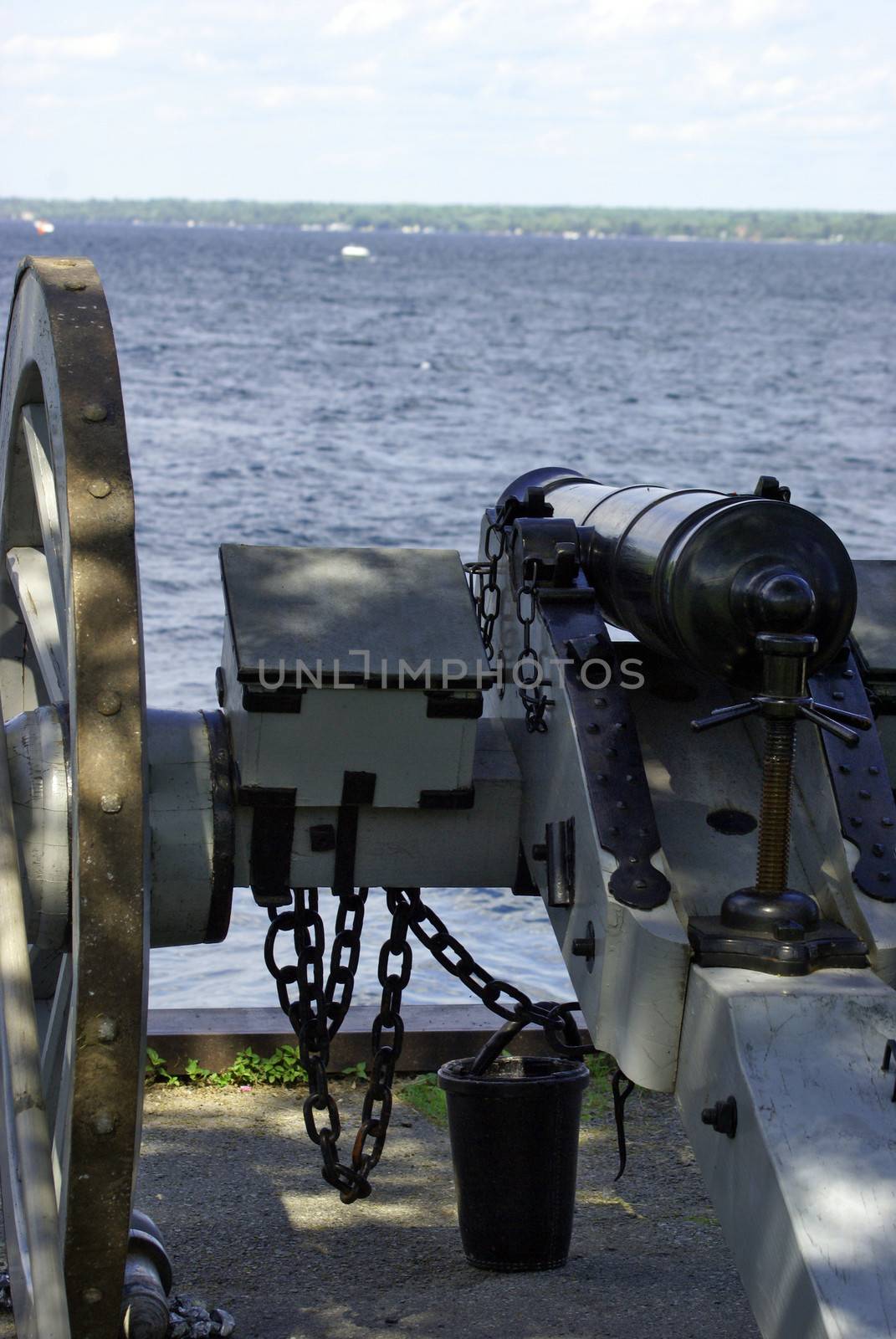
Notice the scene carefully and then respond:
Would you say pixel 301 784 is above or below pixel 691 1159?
above

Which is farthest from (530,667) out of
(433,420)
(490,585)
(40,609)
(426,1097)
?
(433,420)

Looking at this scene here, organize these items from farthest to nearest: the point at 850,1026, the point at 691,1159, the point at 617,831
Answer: the point at 691,1159 → the point at 617,831 → the point at 850,1026

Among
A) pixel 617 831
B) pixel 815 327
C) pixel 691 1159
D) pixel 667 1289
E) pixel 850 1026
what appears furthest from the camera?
pixel 815 327

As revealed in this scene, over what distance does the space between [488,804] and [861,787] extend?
64 centimetres

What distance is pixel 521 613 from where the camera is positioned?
3.23 metres

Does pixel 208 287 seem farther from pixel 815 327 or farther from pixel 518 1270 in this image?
pixel 518 1270

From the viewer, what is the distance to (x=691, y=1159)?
16.0 ft

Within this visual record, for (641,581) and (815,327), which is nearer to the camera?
(641,581)

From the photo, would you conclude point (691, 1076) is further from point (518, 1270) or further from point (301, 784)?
point (518, 1270)

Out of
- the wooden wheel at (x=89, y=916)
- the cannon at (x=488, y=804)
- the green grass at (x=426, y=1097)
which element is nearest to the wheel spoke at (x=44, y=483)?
the cannon at (x=488, y=804)

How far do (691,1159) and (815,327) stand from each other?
Result: 6163cm

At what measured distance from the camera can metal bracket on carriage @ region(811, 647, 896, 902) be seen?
2826mm

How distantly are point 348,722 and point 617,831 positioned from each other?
477 millimetres

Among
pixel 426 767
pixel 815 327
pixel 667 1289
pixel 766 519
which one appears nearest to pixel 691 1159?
pixel 667 1289
